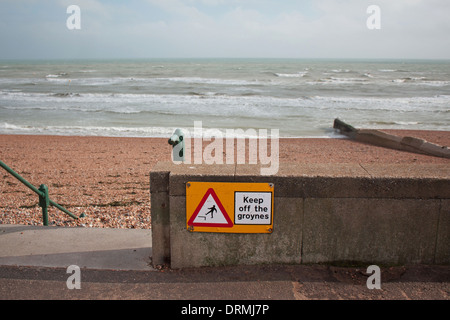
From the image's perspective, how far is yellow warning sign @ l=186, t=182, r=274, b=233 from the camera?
11.3ft

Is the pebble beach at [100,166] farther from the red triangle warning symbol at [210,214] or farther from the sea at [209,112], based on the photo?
the sea at [209,112]

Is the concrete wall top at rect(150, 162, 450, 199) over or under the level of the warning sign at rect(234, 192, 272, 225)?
over

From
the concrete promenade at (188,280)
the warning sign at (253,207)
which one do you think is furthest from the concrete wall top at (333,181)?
the concrete promenade at (188,280)

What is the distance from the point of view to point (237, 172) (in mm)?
3506

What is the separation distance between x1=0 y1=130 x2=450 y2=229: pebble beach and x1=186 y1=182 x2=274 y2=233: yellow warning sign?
2.53 metres

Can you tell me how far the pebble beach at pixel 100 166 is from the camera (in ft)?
21.1

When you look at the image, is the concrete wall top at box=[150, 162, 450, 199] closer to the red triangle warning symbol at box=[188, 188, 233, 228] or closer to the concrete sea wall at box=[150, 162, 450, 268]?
the concrete sea wall at box=[150, 162, 450, 268]

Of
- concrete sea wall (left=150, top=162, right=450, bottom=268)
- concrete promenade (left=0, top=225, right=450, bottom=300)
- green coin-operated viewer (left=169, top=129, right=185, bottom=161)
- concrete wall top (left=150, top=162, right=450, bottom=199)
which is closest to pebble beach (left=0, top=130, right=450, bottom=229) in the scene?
green coin-operated viewer (left=169, top=129, right=185, bottom=161)

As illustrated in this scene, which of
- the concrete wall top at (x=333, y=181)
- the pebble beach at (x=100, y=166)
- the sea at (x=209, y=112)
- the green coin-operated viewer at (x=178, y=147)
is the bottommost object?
the pebble beach at (x=100, y=166)

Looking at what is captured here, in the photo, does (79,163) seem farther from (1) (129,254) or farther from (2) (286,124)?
(2) (286,124)

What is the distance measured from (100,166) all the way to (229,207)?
26.4 ft

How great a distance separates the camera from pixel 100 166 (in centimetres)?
1075

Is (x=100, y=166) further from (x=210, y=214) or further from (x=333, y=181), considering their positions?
(x=333, y=181)

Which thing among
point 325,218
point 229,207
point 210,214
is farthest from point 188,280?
point 325,218
